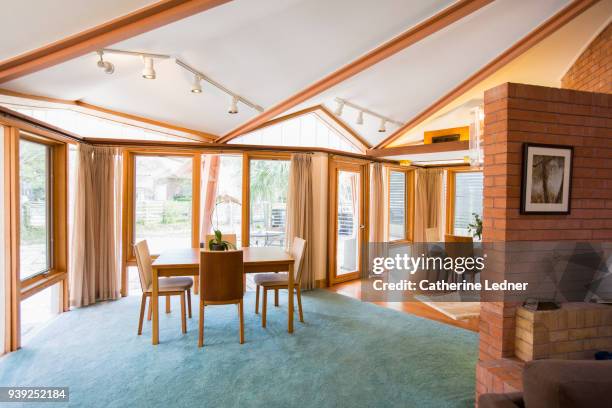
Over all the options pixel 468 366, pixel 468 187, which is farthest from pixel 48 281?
pixel 468 187

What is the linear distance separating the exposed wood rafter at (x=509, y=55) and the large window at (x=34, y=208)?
4877mm

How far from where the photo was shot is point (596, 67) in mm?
3463

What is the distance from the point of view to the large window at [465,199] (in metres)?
7.26

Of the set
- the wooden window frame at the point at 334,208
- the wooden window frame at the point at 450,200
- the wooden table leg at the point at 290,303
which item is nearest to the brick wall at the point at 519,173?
the wooden table leg at the point at 290,303

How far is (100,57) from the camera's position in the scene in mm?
2674

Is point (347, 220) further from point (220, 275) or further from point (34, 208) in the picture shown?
point (34, 208)

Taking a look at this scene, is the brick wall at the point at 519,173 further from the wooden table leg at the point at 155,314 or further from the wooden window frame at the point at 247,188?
the wooden window frame at the point at 247,188

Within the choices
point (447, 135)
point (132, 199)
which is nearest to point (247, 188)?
point (132, 199)

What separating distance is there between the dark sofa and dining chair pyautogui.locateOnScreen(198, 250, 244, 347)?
2400 millimetres

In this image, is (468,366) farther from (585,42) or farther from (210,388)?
(585,42)

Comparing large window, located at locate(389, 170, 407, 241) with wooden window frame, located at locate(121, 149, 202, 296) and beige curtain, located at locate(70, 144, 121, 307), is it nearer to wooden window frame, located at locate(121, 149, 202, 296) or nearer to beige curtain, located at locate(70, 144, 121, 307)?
wooden window frame, located at locate(121, 149, 202, 296)

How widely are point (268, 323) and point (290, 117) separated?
296 centimetres

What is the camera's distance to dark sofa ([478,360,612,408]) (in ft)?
3.89

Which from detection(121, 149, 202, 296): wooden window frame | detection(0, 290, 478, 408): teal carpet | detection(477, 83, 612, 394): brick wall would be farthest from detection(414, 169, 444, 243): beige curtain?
detection(477, 83, 612, 394): brick wall
